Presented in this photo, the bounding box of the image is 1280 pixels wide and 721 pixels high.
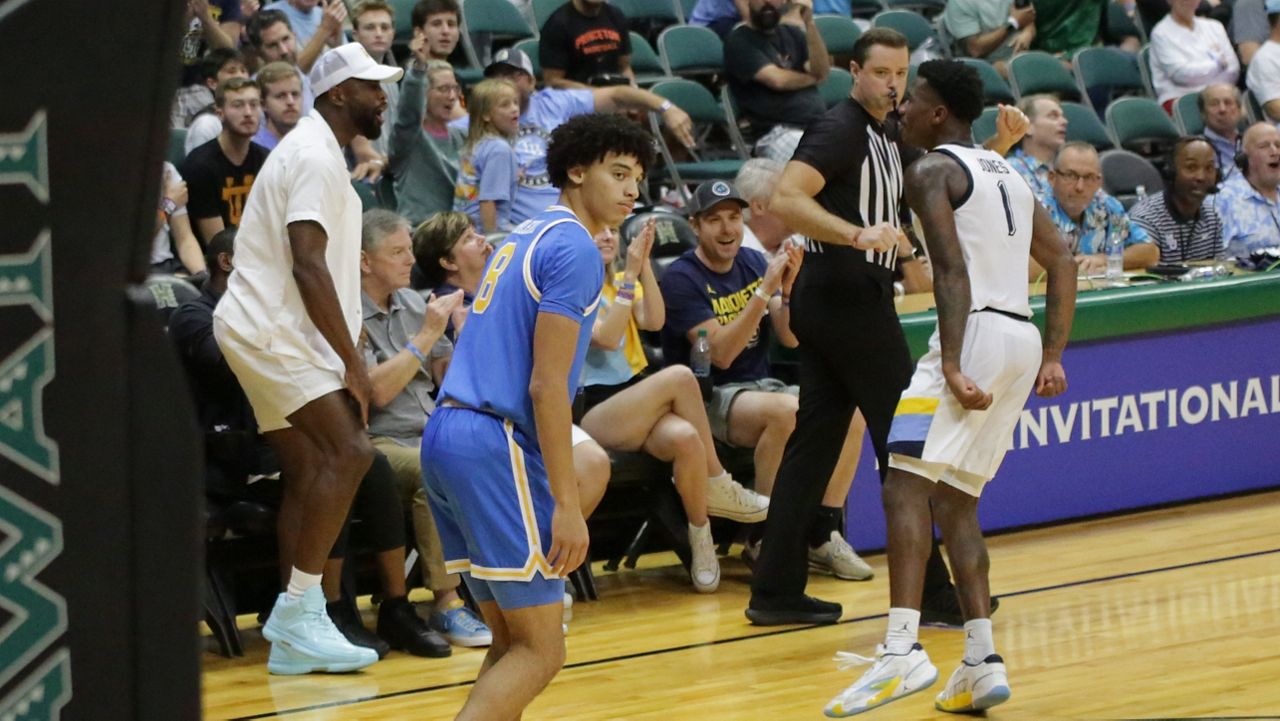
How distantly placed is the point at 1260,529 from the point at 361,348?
4.01 meters

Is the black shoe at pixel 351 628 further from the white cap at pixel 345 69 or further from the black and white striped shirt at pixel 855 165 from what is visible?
the black and white striped shirt at pixel 855 165

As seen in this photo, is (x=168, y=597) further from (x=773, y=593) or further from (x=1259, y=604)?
(x=1259, y=604)

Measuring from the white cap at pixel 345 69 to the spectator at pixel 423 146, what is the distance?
2834 millimetres

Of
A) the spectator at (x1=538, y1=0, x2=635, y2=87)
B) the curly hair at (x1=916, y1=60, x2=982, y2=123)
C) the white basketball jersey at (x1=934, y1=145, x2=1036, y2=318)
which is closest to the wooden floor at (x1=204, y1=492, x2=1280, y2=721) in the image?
the white basketball jersey at (x1=934, y1=145, x2=1036, y2=318)

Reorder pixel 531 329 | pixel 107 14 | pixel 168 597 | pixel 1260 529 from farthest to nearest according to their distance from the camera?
1. pixel 1260 529
2. pixel 531 329
3. pixel 168 597
4. pixel 107 14

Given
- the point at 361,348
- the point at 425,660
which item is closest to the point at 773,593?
the point at 425,660

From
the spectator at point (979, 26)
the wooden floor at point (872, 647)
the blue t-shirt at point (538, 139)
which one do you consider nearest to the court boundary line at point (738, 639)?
the wooden floor at point (872, 647)

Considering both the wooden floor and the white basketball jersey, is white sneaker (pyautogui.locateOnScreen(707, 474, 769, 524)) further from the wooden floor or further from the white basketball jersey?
the white basketball jersey

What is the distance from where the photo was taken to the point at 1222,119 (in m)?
10.7

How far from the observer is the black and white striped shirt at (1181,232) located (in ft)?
29.2

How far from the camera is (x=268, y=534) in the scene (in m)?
5.82

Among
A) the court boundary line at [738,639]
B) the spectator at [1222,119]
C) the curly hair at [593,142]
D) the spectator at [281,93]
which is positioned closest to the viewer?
the curly hair at [593,142]

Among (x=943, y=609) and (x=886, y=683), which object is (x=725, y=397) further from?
(x=886, y=683)

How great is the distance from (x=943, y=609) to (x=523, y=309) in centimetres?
286
